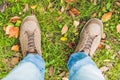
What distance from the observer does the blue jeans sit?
227 centimetres

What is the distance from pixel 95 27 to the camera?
9.50 feet

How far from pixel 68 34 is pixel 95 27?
0.29 meters

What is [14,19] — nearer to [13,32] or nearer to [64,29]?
[13,32]

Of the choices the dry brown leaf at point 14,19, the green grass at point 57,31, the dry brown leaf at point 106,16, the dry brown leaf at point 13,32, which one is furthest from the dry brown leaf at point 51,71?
the dry brown leaf at point 106,16

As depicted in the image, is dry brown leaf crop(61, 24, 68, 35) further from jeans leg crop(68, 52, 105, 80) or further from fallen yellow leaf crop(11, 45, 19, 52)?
fallen yellow leaf crop(11, 45, 19, 52)

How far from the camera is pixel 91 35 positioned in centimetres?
291

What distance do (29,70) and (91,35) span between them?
87 centimetres

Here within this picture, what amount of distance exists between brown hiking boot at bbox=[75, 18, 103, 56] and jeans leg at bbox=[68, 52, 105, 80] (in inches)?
5.4

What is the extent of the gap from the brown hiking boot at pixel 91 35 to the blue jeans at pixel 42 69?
6.3 inches

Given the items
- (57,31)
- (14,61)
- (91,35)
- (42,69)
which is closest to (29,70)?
(42,69)

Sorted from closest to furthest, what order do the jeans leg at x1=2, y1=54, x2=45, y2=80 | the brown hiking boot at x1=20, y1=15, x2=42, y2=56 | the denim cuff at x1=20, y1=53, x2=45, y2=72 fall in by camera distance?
the jeans leg at x1=2, y1=54, x2=45, y2=80
the denim cuff at x1=20, y1=53, x2=45, y2=72
the brown hiking boot at x1=20, y1=15, x2=42, y2=56

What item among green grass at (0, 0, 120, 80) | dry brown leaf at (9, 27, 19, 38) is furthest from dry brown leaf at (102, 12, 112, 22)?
dry brown leaf at (9, 27, 19, 38)

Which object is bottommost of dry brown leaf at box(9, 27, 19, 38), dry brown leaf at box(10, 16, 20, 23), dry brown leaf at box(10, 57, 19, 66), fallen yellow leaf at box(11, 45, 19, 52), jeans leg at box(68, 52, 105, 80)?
jeans leg at box(68, 52, 105, 80)

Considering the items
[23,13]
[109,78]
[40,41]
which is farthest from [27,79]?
[109,78]
